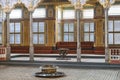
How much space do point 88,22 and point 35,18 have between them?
11.5 feet

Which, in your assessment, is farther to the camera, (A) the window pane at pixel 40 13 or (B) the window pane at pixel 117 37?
(A) the window pane at pixel 40 13

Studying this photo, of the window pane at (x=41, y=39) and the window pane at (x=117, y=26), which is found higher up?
the window pane at (x=117, y=26)

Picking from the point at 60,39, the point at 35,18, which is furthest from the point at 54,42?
the point at 35,18

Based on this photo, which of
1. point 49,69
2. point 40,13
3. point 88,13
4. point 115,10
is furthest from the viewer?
point 40,13

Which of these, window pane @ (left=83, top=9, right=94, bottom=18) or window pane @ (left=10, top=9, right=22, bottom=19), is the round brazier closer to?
window pane @ (left=83, top=9, right=94, bottom=18)

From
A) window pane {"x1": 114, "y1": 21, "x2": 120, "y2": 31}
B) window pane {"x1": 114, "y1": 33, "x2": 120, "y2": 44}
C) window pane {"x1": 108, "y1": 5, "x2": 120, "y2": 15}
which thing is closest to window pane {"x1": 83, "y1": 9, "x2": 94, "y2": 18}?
window pane {"x1": 108, "y1": 5, "x2": 120, "y2": 15}

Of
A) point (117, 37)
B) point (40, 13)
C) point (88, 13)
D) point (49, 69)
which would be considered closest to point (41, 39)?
point (40, 13)

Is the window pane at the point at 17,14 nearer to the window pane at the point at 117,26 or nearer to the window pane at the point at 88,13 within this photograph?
the window pane at the point at 88,13

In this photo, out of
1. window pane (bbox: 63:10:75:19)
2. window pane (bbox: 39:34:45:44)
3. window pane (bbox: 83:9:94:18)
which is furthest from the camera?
window pane (bbox: 63:10:75:19)

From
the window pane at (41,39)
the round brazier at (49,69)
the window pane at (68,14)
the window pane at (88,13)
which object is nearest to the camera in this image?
the round brazier at (49,69)

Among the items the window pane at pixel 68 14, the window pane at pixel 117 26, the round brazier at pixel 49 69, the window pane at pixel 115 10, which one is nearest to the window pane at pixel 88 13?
the window pane at pixel 68 14

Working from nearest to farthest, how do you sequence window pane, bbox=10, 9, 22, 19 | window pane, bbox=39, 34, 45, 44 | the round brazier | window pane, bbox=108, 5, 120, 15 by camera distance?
1. the round brazier
2. window pane, bbox=108, 5, 120, 15
3. window pane, bbox=39, 34, 45, 44
4. window pane, bbox=10, 9, 22, 19

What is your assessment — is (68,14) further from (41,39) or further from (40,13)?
(41,39)

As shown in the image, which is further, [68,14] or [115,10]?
[68,14]
